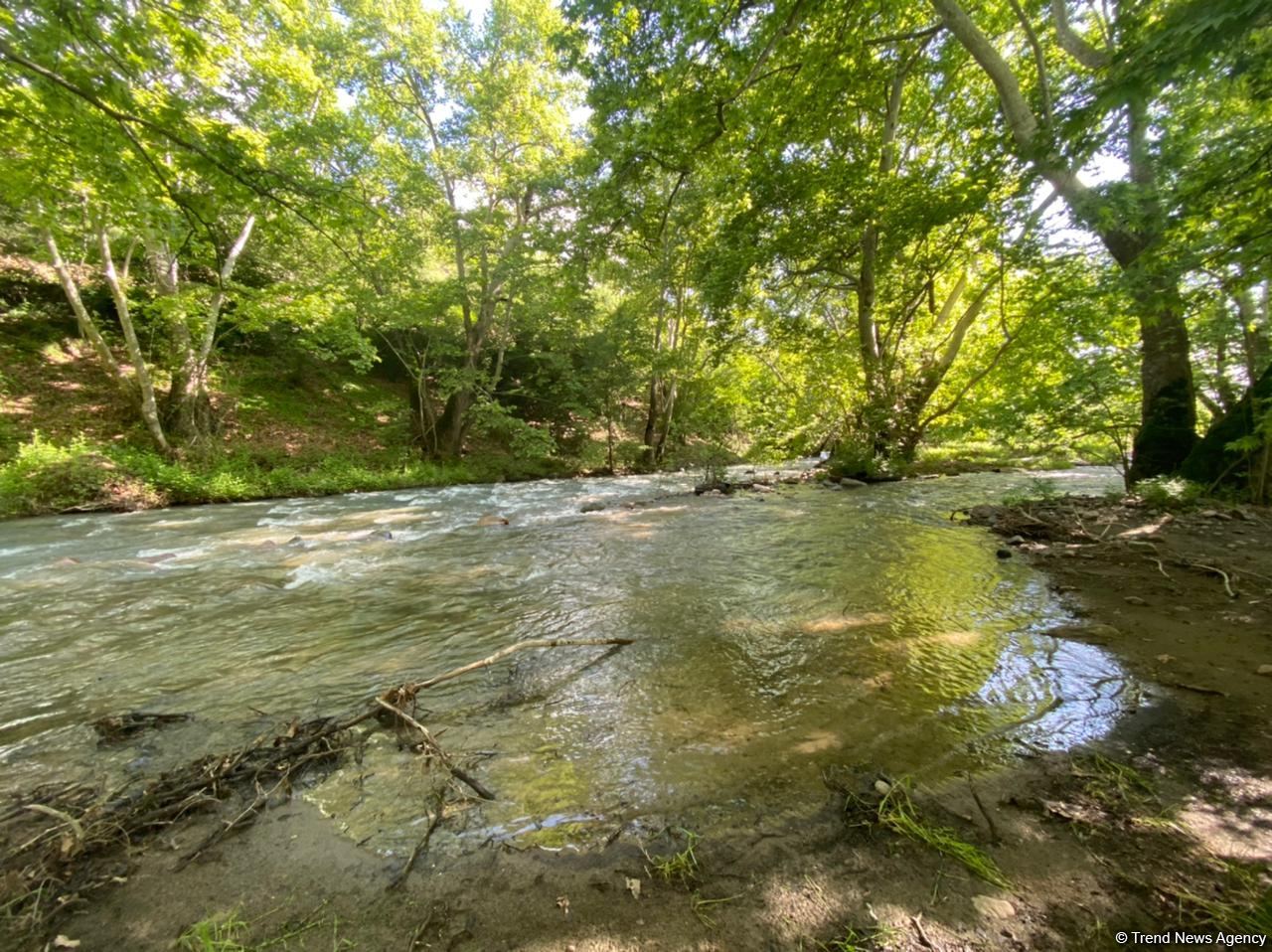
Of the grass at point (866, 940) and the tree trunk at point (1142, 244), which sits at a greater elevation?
the tree trunk at point (1142, 244)

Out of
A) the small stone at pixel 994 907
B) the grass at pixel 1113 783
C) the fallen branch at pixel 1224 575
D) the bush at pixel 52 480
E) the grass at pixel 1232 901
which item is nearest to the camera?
the grass at pixel 1232 901

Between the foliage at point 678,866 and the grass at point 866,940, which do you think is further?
the foliage at point 678,866

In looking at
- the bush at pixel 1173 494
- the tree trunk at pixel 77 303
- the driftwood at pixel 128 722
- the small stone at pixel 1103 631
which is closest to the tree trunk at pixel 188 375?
the tree trunk at pixel 77 303

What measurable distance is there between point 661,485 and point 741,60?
33.8 ft

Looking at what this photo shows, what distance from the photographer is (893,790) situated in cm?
211

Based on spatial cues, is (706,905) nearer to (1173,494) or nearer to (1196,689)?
(1196,689)

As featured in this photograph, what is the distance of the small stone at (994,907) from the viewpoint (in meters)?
1.54

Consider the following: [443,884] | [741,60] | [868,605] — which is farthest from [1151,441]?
[443,884]

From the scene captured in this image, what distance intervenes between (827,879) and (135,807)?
2.75 metres

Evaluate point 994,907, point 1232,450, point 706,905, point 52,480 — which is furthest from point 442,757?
point 52,480

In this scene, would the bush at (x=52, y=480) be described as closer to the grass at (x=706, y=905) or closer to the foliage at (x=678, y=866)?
the foliage at (x=678, y=866)

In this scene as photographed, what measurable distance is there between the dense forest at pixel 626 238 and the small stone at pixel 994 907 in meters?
3.93

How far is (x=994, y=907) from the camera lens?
1569 millimetres

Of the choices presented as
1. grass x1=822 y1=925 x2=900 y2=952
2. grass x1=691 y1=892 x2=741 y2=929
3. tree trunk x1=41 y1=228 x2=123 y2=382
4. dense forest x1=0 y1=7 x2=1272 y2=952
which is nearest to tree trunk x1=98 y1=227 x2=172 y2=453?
dense forest x1=0 y1=7 x2=1272 y2=952
